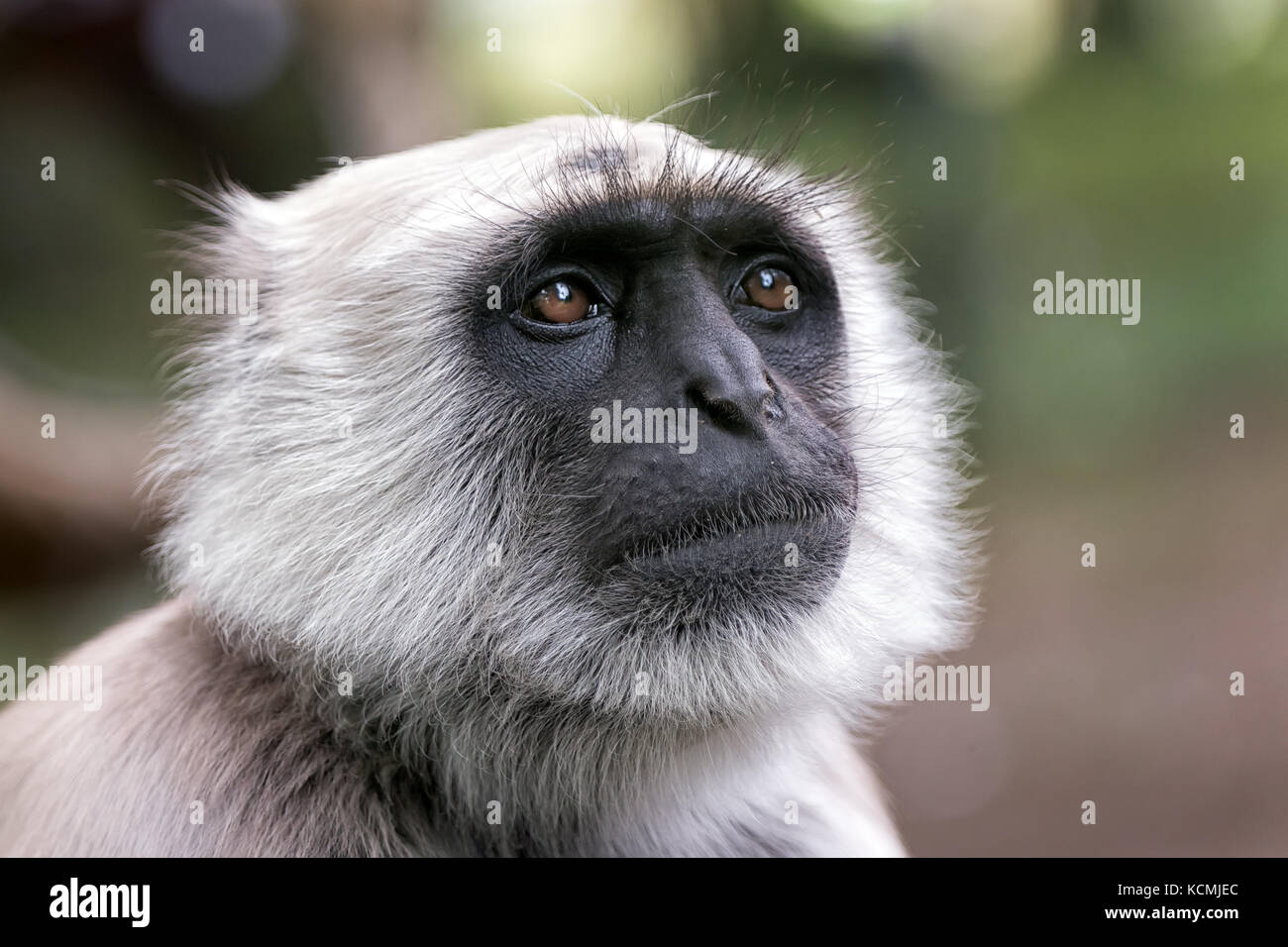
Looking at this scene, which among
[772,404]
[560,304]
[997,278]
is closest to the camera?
[772,404]

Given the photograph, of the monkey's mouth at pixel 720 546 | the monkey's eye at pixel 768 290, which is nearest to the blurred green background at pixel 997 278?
the monkey's eye at pixel 768 290

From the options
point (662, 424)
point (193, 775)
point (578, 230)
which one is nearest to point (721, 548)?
point (662, 424)

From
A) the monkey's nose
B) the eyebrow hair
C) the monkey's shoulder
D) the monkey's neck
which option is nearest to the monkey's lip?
the monkey's nose

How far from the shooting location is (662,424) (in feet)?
9.91

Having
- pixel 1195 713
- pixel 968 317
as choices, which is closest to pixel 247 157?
pixel 968 317

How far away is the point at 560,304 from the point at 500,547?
0.72 metres

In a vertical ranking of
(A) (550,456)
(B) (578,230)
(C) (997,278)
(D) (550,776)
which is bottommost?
(D) (550,776)

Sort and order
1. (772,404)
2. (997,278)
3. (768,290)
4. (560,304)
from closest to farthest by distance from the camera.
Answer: (772,404) → (560,304) → (768,290) → (997,278)

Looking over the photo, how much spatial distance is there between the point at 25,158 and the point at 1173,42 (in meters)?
11.7

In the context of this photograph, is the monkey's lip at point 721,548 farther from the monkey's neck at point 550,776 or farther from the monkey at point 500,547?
the monkey's neck at point 550,776

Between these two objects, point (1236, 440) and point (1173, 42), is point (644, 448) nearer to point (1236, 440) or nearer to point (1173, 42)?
point (1173, 42)

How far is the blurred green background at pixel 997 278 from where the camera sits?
884cm

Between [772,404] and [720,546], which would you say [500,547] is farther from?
[772,404]

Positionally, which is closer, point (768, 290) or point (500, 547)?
point (500, 547)
